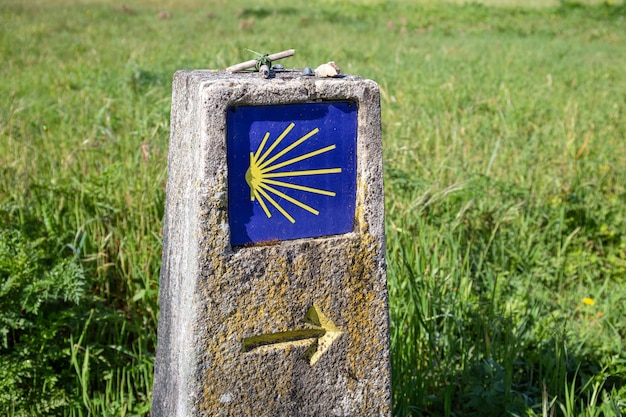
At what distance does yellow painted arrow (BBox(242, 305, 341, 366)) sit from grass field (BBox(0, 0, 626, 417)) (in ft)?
2.07

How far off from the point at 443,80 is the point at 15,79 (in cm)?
388

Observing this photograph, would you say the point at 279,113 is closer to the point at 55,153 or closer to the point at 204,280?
the point at 204,280

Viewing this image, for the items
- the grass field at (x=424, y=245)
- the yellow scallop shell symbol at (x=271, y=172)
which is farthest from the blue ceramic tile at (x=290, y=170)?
the grass field at (x=424, y=245)

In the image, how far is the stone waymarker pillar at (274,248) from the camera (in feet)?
5.00

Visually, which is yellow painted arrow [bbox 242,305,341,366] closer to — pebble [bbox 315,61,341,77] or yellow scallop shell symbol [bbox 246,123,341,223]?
yellow scallop shell symbol [bbox 246,123,341,223]

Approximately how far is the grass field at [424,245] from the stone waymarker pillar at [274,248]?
61 centimetres

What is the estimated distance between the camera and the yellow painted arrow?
164 centimetres

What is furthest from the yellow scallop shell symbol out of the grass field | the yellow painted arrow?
the grass field

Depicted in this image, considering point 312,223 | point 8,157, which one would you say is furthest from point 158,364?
point 8,157

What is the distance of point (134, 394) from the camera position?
247 cm

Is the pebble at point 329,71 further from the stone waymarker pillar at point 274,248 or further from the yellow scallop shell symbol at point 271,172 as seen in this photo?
the yellow scallop shell symbol at point 271,172

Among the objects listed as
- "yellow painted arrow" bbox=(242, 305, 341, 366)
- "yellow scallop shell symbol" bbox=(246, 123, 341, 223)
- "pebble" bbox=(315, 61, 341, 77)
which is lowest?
"yellow painted arrow" bbox=(242, 305, 341, 366)

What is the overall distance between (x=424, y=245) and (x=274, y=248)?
4.32 ft

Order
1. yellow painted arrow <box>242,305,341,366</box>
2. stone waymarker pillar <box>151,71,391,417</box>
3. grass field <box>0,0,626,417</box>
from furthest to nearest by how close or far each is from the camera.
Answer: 1. grass field <box>0,0,626,417</box>
2. yellow painted arrow <box>242,305,341,366</box>
3. stone waymarker pillar <box>151,71,391,417</box>
